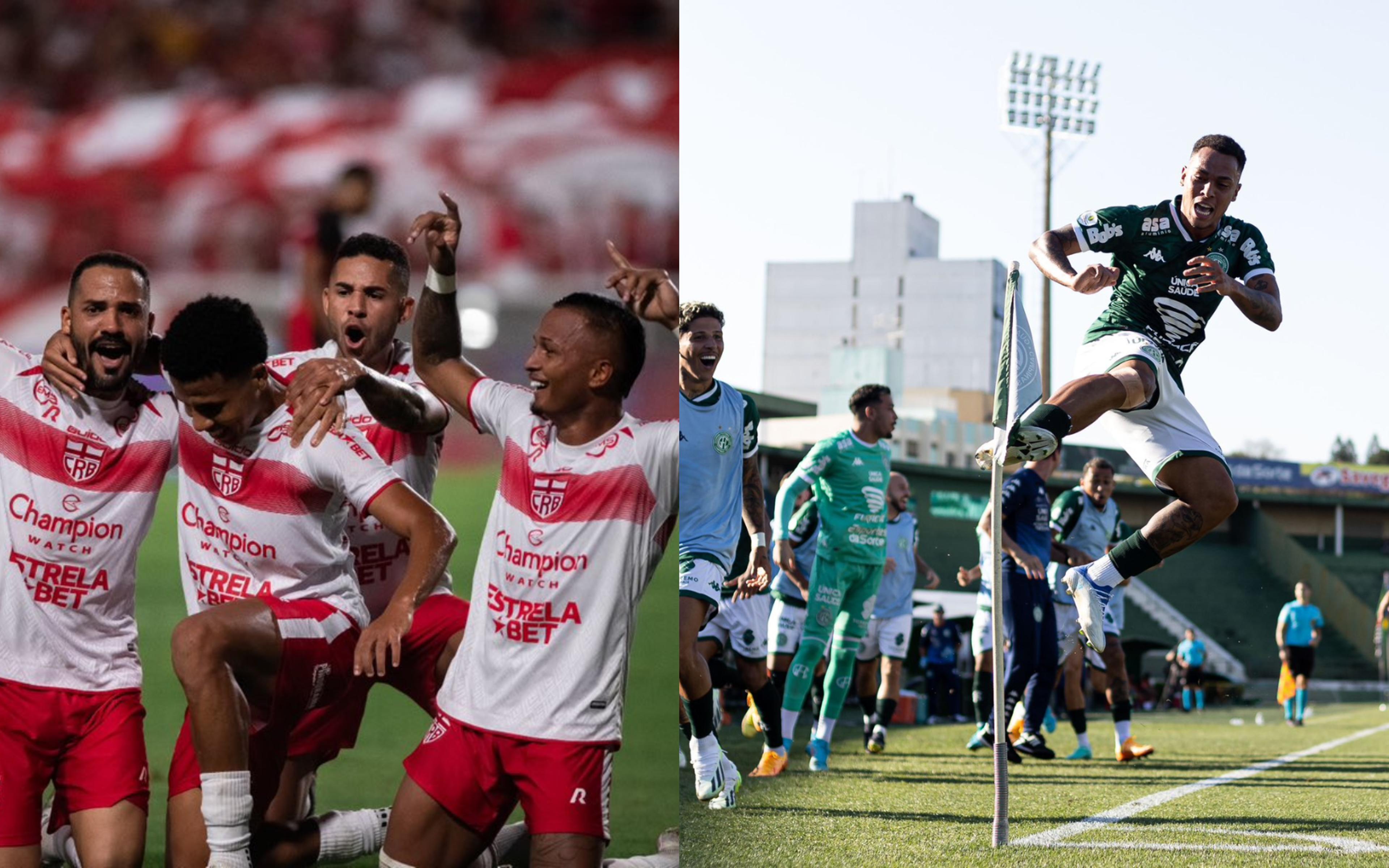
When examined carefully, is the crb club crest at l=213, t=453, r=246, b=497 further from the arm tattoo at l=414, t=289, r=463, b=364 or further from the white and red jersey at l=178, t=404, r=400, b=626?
the arm tattoo at l=414, t=289, r=463, b=364

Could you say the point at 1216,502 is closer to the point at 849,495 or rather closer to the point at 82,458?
the point at 849,495

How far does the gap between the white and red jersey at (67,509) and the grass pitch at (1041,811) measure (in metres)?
1.93

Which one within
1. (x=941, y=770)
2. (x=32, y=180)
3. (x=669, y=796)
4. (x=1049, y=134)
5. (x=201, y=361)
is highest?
(x=1049, y=134)

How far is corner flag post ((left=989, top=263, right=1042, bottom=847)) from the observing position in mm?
4754

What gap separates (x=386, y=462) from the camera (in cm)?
409

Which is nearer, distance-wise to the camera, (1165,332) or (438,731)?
(438,731)

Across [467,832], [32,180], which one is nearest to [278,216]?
[32,180]

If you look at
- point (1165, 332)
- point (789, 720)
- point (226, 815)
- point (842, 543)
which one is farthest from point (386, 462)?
point (789, 720)

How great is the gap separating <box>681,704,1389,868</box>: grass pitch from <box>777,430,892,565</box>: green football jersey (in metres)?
1.11

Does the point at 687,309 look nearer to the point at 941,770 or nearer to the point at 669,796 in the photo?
the point at 669,796

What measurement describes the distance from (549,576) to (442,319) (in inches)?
29.2

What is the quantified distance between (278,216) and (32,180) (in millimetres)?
724

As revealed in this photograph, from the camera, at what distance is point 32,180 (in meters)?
4.30

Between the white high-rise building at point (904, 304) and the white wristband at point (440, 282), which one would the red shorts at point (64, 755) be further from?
the white high-rise building at point (904, 304)
